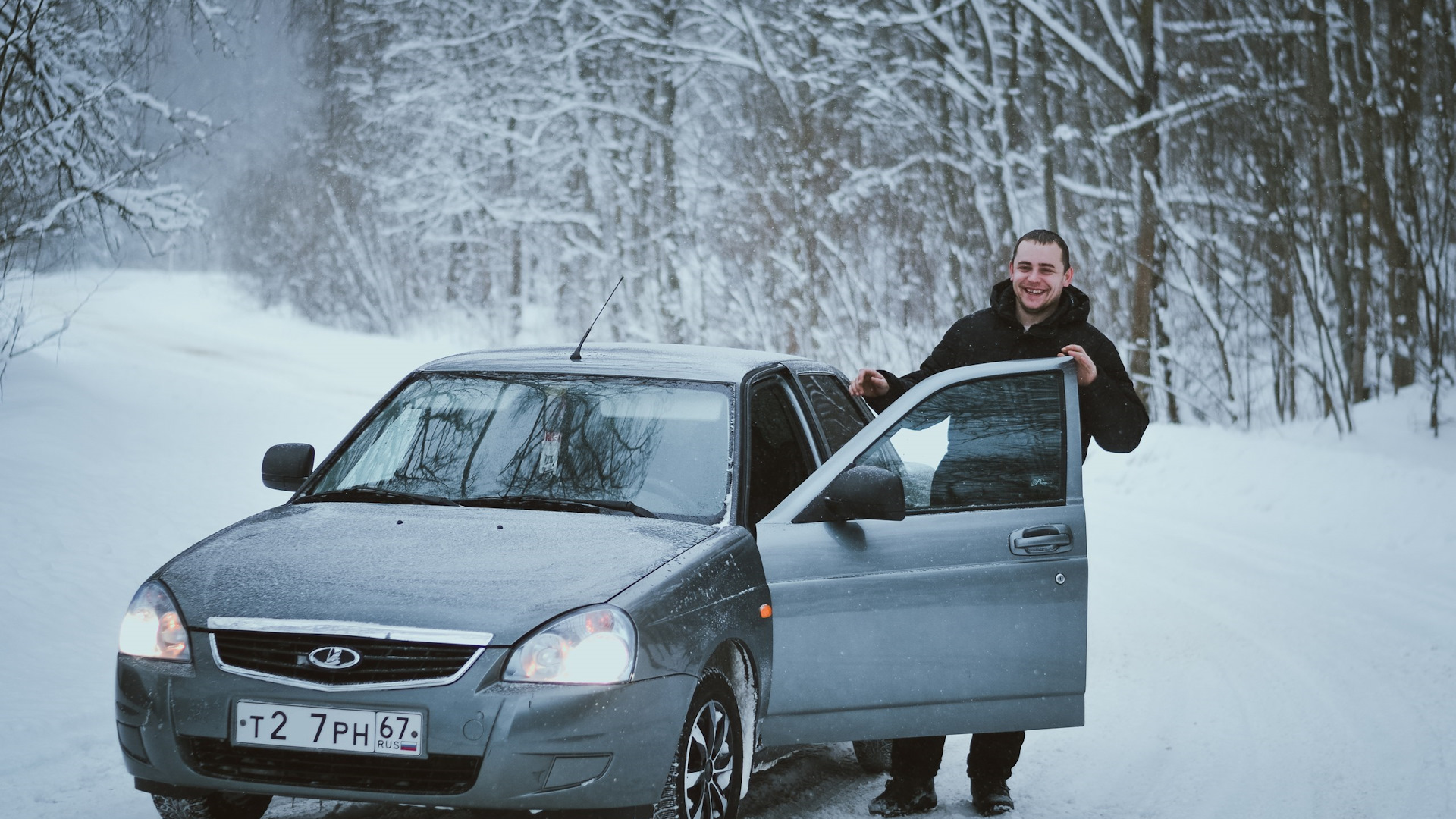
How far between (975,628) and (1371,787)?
1749 millimetres

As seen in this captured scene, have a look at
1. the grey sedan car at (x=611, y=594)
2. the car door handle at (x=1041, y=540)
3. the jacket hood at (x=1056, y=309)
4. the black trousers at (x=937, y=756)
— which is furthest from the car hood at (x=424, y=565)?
the jacket hood at (x=1056, y=309)

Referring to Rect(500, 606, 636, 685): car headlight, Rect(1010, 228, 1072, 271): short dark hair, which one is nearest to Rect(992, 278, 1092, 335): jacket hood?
Rect(1010, 228, 1072, 271): short dark hair

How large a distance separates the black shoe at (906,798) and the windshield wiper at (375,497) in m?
1.73

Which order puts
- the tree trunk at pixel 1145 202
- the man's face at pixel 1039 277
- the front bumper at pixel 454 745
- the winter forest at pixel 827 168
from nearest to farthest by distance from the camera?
1. the front bumper at pixel 454 745
2. the man's face at pixel 1039 277
3. the winter forest at pixel 827 168
4. the tree trunk at pixel 1145 202

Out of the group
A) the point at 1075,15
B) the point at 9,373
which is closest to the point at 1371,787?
the point at 9,373

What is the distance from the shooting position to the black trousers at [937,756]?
4.64 m

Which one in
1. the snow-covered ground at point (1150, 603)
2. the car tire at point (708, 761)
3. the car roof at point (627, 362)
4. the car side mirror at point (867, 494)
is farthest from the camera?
the snow-covered ground at point (1150, 603)

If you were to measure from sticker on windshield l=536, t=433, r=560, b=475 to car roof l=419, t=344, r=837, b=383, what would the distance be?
1.14ft

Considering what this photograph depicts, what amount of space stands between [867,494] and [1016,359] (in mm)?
1283

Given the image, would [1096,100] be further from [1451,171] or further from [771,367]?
[771,367]

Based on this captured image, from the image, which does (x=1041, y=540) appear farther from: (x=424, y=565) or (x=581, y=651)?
(x=424, y=565)

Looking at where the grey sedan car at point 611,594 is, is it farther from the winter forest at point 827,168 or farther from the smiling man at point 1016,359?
the winter forest at point 827,168

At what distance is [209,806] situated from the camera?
12.2 ft

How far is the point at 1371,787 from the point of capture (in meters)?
4.90
